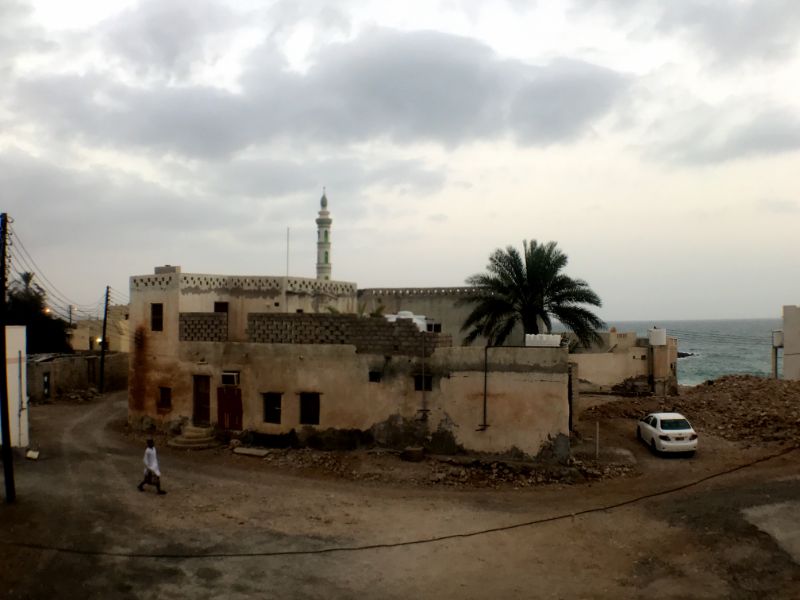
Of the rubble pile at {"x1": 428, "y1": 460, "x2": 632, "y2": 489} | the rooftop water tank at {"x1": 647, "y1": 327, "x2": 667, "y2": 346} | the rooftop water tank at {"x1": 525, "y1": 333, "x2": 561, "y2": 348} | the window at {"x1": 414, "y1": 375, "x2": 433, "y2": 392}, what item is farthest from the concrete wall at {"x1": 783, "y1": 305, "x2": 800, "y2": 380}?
the window at {"x1": 414, "y1": 375, "x2": 433, "y2": 392}

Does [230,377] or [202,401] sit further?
[202,401]

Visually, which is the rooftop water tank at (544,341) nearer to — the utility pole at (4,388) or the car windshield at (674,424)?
the car windshield at (674,424)

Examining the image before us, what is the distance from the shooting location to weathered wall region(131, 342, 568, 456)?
1700 cm

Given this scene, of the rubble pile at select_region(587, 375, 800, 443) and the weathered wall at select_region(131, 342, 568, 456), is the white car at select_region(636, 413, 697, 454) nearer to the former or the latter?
the rubble pile at select_region(587, 375, 800, 443)

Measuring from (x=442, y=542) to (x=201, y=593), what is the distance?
4688 millimetres

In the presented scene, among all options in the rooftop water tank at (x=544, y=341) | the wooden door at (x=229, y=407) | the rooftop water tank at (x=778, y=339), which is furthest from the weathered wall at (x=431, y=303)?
the rooftop water tank at (x=778, y=339)

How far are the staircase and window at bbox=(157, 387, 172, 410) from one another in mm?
1682

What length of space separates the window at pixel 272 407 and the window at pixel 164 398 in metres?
4.51

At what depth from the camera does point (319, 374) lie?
19.2 meters

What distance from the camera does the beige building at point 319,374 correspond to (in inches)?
677

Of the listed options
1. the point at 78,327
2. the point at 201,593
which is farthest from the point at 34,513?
the point at 78,327

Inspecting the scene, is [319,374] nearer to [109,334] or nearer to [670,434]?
[670,434]

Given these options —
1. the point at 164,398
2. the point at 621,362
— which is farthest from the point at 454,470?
the point at 621,362

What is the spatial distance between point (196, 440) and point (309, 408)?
4306 mm
